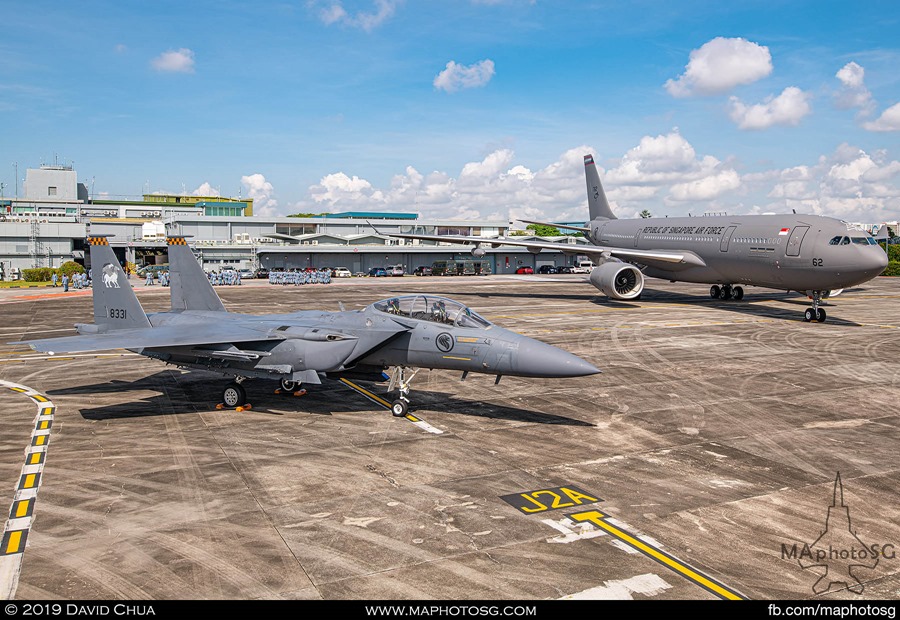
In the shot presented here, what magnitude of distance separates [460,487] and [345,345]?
566 centimetres

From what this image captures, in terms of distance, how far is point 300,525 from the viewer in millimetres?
9359

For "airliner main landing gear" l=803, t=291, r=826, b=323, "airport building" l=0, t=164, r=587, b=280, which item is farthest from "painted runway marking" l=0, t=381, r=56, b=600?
"airport building" l=0, t=164, r=587, b=280

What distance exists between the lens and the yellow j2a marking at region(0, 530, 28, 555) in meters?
8.45

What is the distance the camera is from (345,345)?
1536 cm

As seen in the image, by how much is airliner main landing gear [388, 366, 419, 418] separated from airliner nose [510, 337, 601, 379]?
2.87 m

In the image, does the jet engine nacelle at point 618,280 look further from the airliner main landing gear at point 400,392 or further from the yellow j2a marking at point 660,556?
the yellow j2a marking at point 660,556

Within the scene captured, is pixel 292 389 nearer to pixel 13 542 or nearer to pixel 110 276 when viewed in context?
pixel 110 276

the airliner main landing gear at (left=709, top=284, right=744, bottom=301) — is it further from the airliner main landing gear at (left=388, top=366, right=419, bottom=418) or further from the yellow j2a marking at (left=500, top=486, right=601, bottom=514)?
the yellow j2a marking at (left=500, top=486, right=601, bottom=514)

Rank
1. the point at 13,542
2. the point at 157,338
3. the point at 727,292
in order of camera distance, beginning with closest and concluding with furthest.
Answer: the point at 13,542, the point at 157,338, the point at 727,292

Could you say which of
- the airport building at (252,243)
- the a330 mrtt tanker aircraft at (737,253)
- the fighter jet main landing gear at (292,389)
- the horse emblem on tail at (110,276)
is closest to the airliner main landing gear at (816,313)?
the a330 mrtt tanker aircraft at (737,253)

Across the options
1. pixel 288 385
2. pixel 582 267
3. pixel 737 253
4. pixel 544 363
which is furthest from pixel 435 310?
pixel 582 267

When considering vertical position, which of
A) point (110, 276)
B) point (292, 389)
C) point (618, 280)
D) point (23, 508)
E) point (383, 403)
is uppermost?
point (110, 276)

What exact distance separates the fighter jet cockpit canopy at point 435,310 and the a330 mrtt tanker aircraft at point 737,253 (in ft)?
77.9
